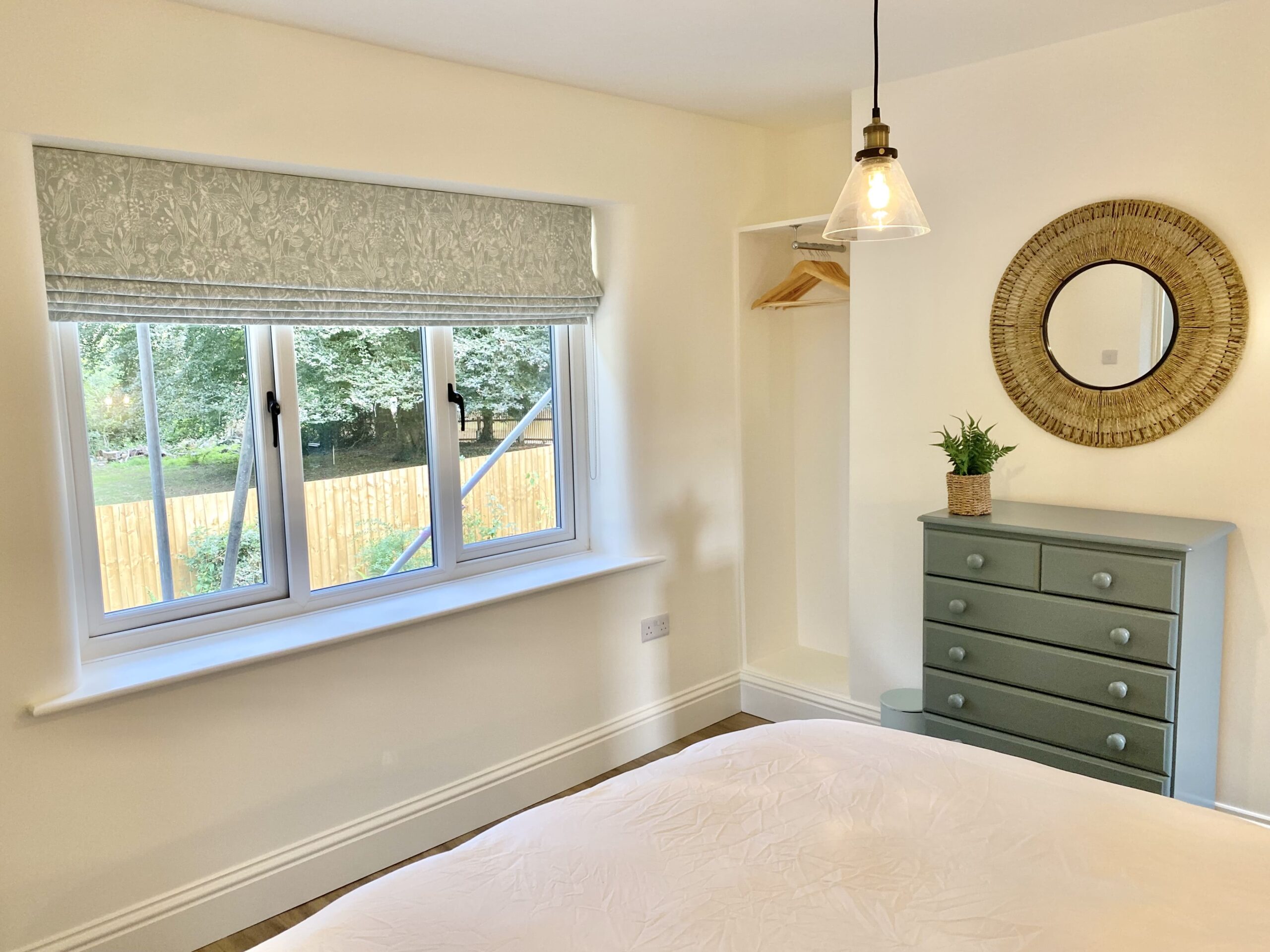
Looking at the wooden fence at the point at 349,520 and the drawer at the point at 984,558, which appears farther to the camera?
the drawer at the point at 984,558

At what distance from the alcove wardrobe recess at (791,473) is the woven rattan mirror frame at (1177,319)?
85 cm

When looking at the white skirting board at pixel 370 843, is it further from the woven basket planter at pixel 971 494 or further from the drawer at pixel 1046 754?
the woven basket planter at pixel 971 494

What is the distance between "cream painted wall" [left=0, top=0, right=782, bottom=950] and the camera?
7.11 feet

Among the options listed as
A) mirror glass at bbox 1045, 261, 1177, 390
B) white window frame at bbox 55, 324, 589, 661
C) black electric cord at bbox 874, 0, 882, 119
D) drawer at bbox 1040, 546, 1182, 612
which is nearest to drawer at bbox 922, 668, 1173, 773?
drawer at bbox 1040, 546, 1182, 612

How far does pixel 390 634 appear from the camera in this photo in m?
2.82

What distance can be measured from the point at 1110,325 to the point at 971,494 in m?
0.65

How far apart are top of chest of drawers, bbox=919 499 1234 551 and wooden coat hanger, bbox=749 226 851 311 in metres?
1.13

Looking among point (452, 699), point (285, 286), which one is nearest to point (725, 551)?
point (452, 699)

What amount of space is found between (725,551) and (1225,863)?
250 centimetres

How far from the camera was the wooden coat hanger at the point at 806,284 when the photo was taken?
3619mm

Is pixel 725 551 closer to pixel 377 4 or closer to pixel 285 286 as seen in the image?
pixel 285 286

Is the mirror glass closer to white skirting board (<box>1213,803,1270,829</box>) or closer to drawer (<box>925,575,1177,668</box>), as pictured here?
drawer (<box>925,575,1177,668</box>)

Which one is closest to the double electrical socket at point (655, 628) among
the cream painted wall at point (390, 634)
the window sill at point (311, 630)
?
the cream painted wall at point (390, 634)

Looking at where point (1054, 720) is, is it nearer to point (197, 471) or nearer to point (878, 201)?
point (878, 201)
